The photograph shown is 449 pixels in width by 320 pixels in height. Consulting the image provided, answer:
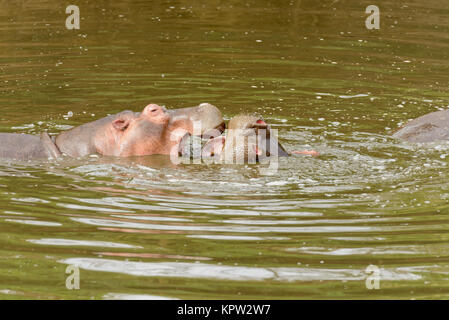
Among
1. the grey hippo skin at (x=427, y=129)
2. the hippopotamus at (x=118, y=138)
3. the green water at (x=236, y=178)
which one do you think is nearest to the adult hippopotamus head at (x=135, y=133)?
the hippopotamus at (x=118, y=138)

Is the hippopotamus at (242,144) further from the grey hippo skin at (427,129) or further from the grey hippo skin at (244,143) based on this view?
the grey hippo skin at (427,129)

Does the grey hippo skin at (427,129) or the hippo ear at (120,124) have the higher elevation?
the hippo ear at (120,124)

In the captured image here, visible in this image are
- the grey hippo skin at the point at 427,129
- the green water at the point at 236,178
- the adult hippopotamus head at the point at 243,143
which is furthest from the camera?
the grey hippo skin at the point at 427,129

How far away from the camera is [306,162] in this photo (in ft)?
25.1

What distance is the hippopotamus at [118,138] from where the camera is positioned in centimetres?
786

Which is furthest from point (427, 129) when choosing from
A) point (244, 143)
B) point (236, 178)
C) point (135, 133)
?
point (135, 133)

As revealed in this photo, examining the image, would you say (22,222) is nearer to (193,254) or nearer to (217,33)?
(193,254)

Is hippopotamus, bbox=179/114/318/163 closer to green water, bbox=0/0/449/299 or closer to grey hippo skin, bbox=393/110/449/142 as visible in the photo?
green water, bbox=0/0/449/299

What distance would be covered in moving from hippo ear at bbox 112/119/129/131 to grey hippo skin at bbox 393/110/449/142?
8.11ft

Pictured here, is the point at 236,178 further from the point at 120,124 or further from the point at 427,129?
the point at 427,129

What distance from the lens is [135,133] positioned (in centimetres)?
800

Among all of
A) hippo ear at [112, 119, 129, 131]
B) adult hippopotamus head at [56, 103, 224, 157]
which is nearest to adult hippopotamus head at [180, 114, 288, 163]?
adult hippopotamus head at [56, 103, 224, 157]

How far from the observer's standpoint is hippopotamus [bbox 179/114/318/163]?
23.9 ft
